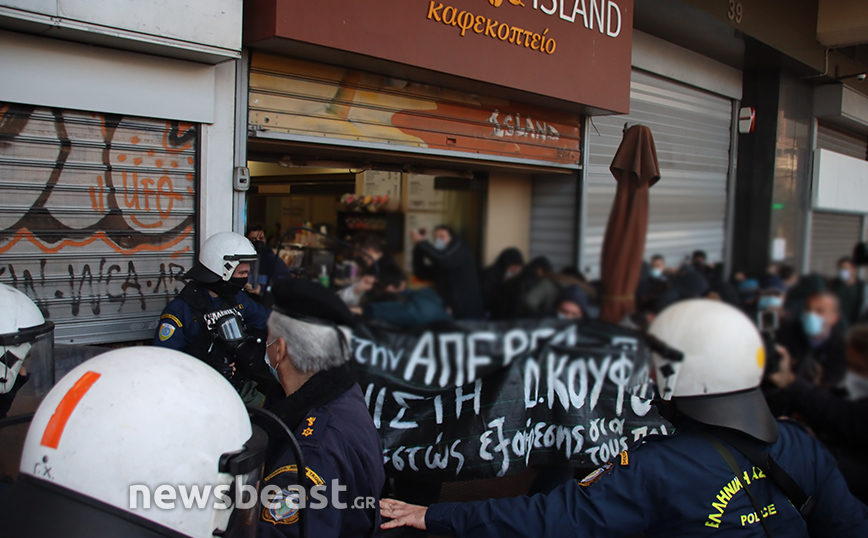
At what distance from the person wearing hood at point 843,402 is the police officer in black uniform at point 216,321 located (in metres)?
2.91

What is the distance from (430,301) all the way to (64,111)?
2.93m

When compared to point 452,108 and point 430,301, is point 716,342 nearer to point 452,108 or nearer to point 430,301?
point 430,301

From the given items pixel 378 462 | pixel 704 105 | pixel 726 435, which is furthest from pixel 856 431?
pixel 704 105

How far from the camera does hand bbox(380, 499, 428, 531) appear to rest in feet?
8.00

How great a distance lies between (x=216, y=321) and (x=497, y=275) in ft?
8.78

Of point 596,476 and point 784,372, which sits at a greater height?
point 784,372

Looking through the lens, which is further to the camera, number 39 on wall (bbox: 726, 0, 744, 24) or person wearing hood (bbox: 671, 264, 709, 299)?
number 39 on wall (bbox: 726, 0, 744, 24)

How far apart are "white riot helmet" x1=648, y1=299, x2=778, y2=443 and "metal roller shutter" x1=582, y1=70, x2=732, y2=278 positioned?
0.95ft

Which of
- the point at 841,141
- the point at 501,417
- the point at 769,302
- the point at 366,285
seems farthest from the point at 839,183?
the point at 366,285

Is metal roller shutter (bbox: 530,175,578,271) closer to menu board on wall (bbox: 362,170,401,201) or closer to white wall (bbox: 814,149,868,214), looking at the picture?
white wall (bbox: 814,149,868,214)

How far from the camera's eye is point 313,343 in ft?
7.91

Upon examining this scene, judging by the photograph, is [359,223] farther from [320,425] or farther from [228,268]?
[320,425]

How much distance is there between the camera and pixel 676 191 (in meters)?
2.55

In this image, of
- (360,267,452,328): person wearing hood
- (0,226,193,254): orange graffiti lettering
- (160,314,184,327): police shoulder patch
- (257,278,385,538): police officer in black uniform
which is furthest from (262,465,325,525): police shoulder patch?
(0,226,193,254): orange graffiti lettering
